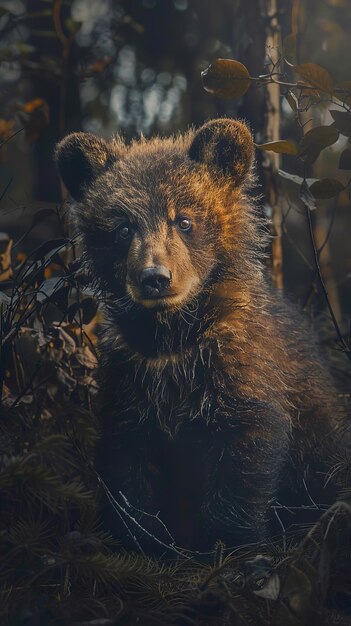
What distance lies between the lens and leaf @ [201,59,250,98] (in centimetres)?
375

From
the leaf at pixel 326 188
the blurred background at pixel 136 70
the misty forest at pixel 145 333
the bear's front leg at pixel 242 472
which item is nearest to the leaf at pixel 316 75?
the misty forest at pixel 145 333

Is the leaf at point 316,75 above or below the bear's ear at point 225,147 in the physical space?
above

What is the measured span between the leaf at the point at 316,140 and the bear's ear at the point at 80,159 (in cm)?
129

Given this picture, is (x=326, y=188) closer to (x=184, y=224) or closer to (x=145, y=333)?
(x=184, y=224)

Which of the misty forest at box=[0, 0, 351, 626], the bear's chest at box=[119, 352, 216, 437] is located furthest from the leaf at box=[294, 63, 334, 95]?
the bear's chest at box=[119, 352, 216, 437]

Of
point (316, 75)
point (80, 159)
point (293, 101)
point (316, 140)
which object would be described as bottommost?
point (80, 159)

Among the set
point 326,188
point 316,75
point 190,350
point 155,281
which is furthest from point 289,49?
point 190,350

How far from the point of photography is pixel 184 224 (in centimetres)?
423

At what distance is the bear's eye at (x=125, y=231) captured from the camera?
166 inches

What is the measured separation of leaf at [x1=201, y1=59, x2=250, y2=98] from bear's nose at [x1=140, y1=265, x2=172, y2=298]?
955mm

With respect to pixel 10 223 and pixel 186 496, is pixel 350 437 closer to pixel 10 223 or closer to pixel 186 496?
pixel 186 496

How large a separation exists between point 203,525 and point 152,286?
128 cm

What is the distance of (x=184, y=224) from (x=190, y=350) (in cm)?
72

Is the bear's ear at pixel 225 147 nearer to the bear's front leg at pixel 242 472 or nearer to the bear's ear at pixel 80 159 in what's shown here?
the bear's ear at pixel 80 159
